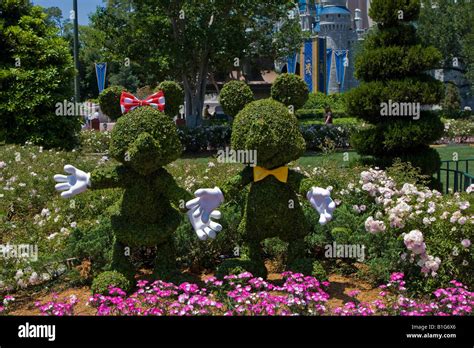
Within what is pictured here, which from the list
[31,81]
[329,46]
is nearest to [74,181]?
[31,81]

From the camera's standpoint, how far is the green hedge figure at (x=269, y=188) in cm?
466

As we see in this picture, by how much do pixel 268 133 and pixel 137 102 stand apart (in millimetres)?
1256

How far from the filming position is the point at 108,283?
187 inches

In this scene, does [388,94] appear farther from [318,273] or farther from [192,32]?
[192,32]

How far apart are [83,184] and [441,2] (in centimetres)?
3603

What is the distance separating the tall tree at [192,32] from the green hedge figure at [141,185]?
529 inches

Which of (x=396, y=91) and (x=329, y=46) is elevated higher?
(x=329, y=46)

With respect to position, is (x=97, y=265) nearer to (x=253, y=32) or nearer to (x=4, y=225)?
(x=4, y=225)

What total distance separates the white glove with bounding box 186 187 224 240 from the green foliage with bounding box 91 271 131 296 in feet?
2.99

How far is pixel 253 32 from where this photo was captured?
19.7 m

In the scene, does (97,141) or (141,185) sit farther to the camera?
(97,141)

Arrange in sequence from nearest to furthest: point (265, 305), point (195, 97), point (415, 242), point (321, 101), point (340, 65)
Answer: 1. point (265, 305)
2. point (415, 242)
3. point (195, 97)
4. point (321, 101)
5. point (340, 65)

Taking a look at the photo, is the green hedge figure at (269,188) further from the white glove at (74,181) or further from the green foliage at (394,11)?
the green foliage at (394,11)
